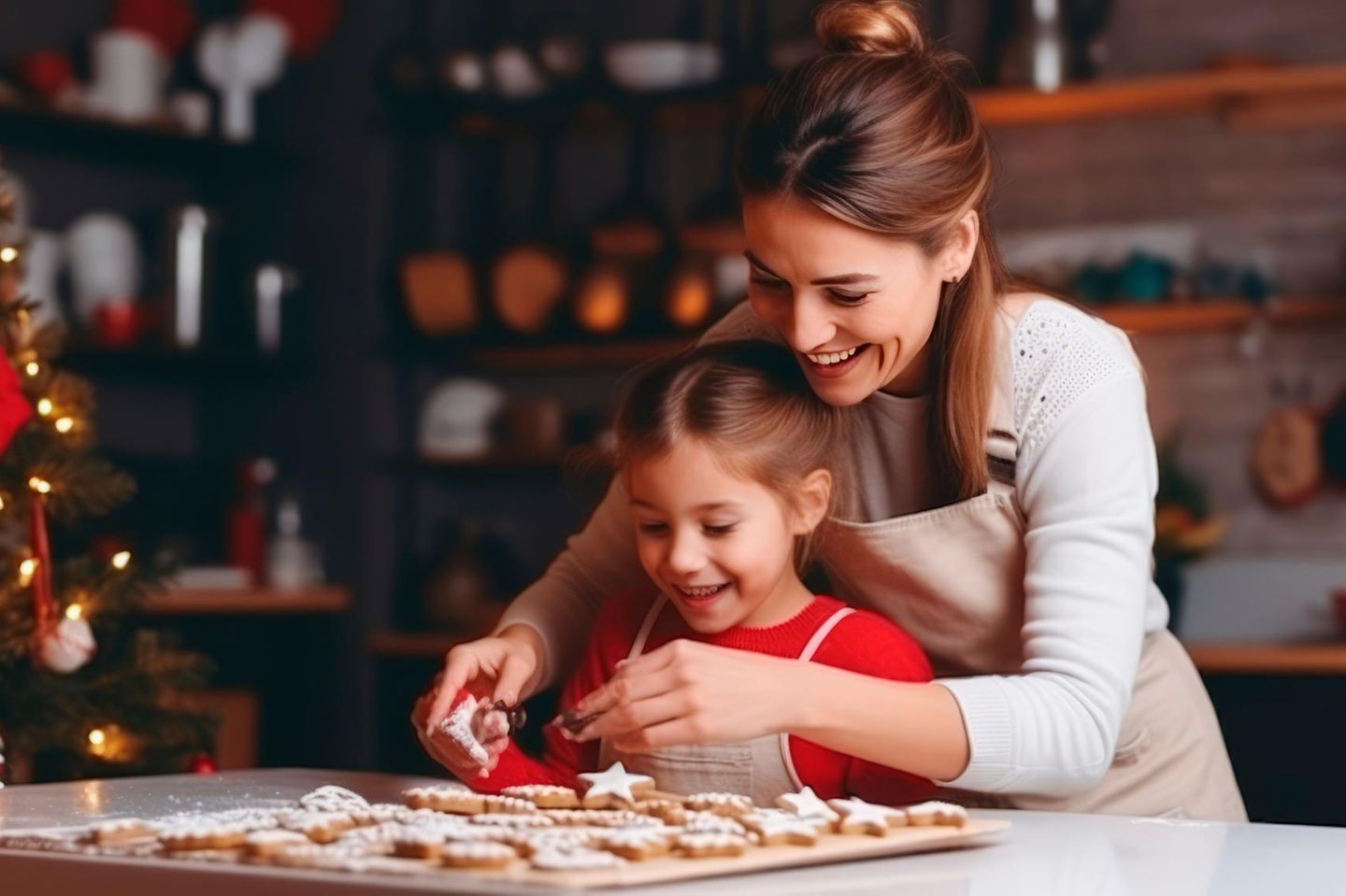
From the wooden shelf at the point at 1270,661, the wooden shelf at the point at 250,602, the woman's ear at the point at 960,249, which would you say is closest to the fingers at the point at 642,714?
the woman's ear at the point at 960,249

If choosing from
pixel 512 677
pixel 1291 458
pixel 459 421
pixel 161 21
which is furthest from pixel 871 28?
pixel 161 21

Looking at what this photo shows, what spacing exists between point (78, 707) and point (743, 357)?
92 centimetres

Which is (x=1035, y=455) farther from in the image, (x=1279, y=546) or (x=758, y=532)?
(x=1279, y=546)

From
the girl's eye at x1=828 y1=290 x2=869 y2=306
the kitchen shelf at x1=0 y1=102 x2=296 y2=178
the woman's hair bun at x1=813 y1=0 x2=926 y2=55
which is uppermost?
the kitchen shelf at x1=0 y1=102 x2=296 y2=178

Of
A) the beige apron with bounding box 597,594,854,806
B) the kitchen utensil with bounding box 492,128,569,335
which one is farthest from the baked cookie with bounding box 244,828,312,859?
the kitchen utensil with bounding box 492,128,569,335

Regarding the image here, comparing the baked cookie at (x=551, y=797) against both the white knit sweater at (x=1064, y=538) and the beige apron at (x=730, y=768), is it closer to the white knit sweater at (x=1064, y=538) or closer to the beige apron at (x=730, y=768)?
the beige apron at (x=730, y=768)

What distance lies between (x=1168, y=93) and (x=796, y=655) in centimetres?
249

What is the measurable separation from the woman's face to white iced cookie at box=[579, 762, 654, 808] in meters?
0.38

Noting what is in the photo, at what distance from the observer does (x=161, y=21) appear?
13.8 ft

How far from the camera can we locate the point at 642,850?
917mm

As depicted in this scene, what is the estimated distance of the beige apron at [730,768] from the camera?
1393 mm

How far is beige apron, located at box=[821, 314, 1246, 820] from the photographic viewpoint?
150cm

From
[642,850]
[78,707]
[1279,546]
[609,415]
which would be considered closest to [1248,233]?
[1279,546]

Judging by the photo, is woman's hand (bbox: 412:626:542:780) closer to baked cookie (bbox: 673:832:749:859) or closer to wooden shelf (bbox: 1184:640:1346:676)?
baked cookie (bbox: 673:832:749:859)
